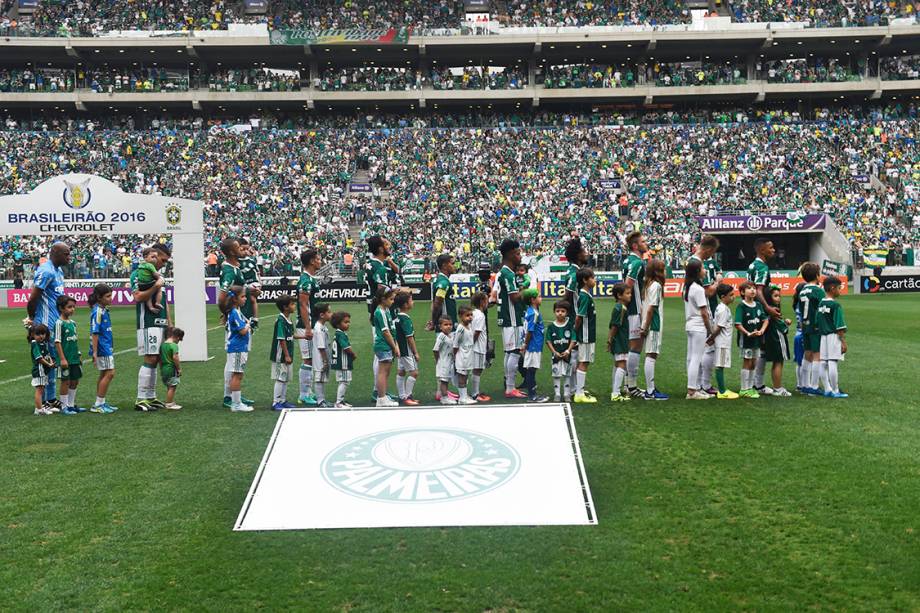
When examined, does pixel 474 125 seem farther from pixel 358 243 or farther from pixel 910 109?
pixel 910 109

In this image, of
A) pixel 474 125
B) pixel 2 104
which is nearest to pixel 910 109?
pixel 474 125

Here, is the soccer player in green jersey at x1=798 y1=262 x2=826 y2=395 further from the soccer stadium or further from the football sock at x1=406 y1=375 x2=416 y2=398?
the football sock at x1=406 y1=375 x2=416 y2=398

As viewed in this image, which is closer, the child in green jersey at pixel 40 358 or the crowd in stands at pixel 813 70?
the child in green jersey at pixel 40 358

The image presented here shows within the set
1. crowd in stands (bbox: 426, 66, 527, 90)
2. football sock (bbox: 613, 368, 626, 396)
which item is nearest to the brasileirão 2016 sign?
crowd in stands (bbox: 426, 66, 527, 90)

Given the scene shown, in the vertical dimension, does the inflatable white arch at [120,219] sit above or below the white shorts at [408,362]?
above

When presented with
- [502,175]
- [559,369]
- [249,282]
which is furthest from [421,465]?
[502,175]

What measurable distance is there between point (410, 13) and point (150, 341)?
49.5 metres

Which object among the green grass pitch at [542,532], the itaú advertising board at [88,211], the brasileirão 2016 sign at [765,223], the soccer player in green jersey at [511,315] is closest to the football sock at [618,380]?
the green grass pitch at [542,532]

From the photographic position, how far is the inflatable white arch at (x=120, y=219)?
15312 millimetres

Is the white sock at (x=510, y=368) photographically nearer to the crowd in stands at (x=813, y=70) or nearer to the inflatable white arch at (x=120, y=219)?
the inflatable white arch at (x=120, y=219)

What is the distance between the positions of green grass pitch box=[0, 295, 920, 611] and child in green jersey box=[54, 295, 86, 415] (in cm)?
68

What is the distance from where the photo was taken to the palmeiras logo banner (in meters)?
6.23

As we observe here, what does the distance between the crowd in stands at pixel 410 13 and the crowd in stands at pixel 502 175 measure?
6.60 meters

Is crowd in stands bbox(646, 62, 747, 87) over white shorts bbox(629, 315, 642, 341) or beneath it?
over
